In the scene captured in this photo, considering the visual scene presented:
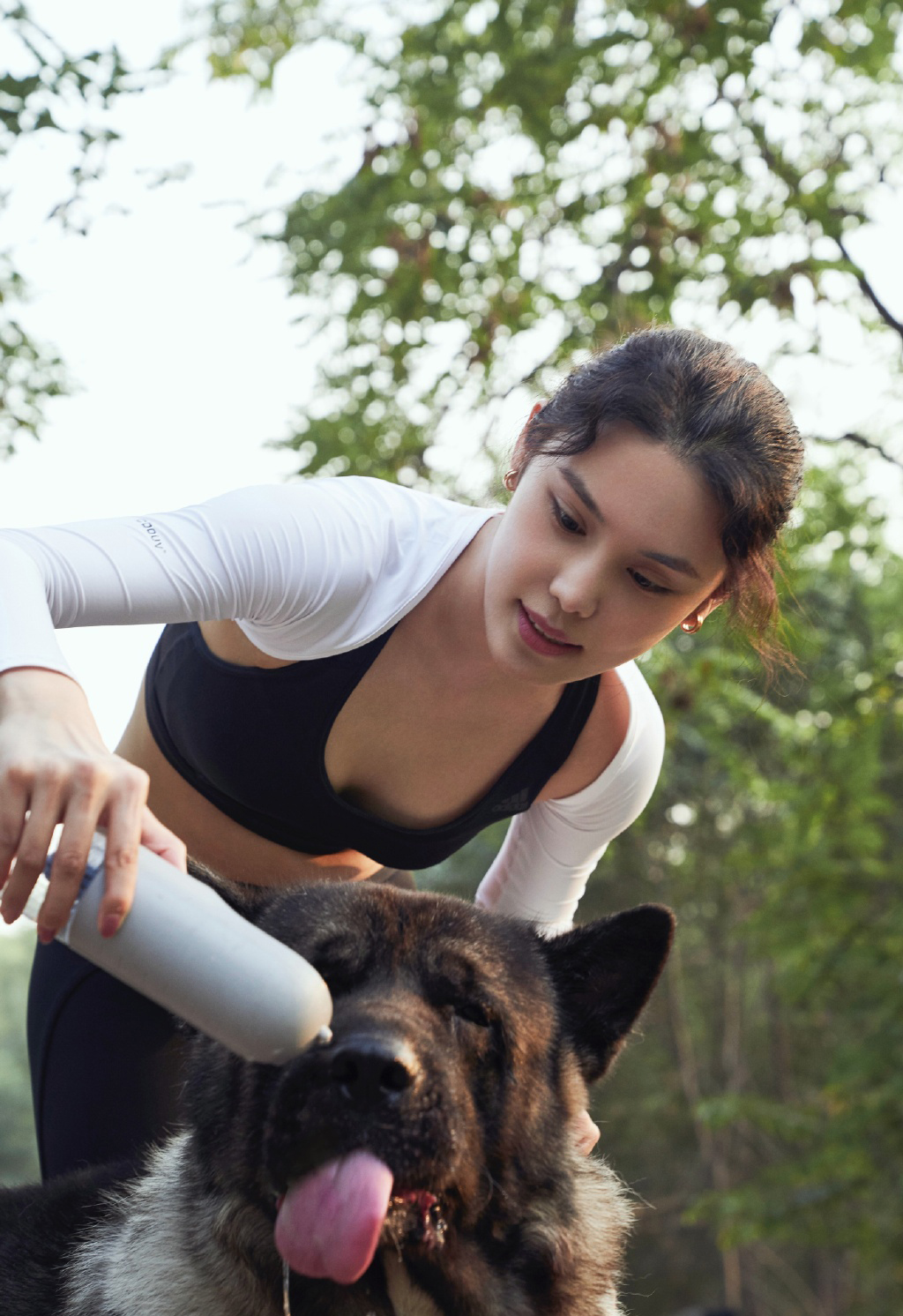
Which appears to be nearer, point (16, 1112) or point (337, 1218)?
point (337, 1218)

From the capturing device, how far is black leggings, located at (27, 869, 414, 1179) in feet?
9.36

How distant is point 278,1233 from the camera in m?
2.04

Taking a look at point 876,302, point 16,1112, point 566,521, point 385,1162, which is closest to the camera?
point 385,1162

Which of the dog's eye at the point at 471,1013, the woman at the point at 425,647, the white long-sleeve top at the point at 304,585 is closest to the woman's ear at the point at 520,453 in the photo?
the woman at the point at 425,647

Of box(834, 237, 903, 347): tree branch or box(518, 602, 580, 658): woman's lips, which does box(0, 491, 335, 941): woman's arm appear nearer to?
box(518, 602, 580, 658): woman's lips

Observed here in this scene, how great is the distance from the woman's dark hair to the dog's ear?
2.98 feet

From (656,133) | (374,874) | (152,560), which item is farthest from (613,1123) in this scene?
(152,560)

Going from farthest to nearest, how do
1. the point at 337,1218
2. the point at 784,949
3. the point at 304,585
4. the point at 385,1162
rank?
the point at 784,949 → the point at 304,585 → the point at 385,1162 → the point at 337,1218

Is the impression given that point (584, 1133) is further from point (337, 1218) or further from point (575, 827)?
point (337, 1218)

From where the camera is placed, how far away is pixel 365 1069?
2.03 m

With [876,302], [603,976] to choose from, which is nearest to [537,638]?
[603,976]

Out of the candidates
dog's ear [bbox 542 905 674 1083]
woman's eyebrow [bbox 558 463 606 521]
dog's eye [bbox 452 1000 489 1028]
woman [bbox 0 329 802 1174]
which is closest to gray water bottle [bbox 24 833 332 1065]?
woman [bbox 0 329 802 1174]

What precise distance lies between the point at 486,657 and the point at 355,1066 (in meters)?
1.21

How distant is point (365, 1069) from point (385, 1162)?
0.60ft
